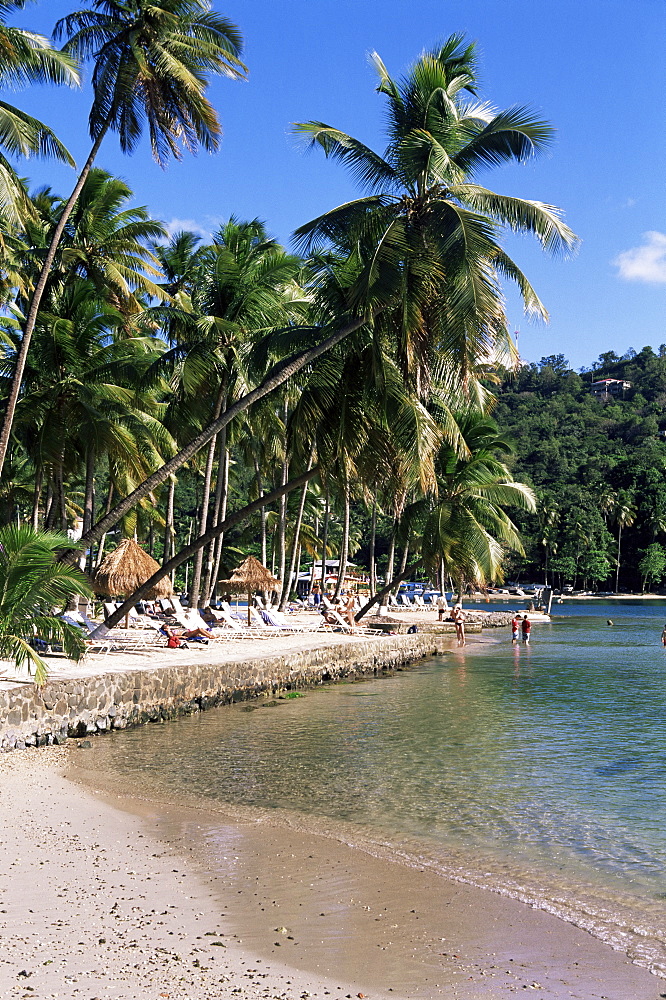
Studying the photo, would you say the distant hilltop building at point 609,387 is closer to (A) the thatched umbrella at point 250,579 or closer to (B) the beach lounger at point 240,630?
(A) the thatched umbrella at point 250,579

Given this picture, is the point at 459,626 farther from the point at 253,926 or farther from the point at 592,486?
the point at 592,486

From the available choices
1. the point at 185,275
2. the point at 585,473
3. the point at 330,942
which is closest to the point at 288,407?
the point at 185,275

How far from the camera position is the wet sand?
15.6ft

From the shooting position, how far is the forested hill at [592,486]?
86375 millimetres

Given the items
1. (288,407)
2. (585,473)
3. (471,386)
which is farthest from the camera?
(585,473)

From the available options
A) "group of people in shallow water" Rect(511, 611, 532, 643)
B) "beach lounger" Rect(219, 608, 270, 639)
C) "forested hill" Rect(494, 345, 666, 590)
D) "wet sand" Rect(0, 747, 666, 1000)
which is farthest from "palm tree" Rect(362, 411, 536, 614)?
"forested hill" Rect(494, 345, 666, 590)

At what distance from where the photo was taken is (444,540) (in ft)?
88.6

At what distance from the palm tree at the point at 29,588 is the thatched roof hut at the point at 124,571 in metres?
9.83

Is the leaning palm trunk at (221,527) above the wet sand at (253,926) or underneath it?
above

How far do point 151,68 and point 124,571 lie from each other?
461 inches

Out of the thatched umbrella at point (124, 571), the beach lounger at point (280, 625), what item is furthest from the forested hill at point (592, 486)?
the thatched umbrella at point (124, 571)

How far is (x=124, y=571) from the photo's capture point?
70.1 feet

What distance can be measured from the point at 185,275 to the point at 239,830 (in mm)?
23436

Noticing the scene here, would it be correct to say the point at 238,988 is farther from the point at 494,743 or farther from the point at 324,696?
the point at 324,696
